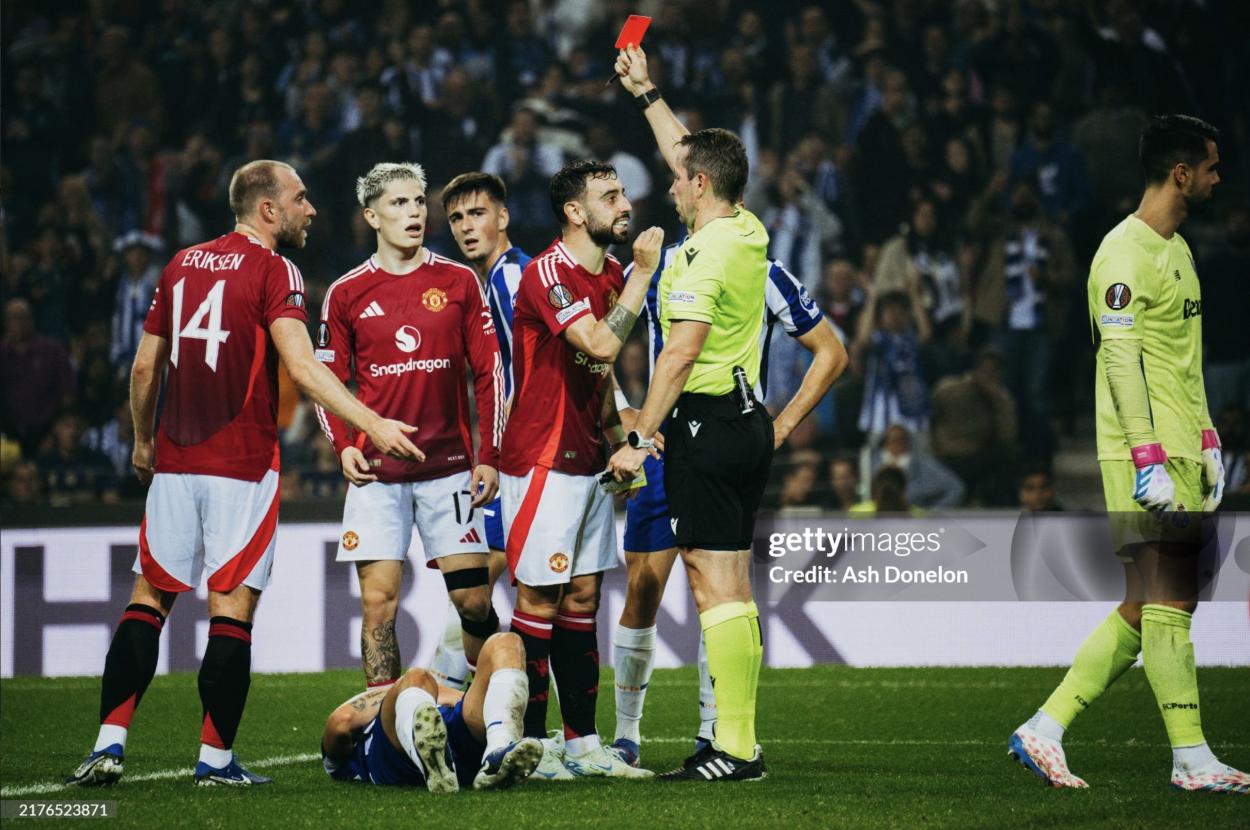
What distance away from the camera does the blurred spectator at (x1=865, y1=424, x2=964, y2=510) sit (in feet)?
39.3

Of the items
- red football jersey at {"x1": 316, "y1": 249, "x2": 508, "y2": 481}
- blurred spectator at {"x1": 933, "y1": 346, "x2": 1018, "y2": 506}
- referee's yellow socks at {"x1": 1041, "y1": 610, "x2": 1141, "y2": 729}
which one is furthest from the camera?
blurred spectator at {"x1": 933, "y1": 346, "x2": 1018, "y2": 506}

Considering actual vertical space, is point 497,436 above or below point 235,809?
above

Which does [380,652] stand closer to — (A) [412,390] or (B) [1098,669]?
(A) [412,390]

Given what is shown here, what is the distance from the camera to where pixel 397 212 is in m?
6.23

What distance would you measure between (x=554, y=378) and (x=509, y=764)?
1.58m

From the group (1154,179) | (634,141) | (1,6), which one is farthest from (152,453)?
(1,6)

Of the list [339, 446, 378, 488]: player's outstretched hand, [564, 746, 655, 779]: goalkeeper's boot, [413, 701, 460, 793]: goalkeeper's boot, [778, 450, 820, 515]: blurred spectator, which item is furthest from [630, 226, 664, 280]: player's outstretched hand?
[778, 450, 820, 515]: blurred spectator

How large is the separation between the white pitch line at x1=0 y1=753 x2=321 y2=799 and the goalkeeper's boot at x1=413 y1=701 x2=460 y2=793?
1178 millimetres

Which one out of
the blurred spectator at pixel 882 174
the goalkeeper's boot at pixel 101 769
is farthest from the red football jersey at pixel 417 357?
the blurred spectator at pixel 882 174

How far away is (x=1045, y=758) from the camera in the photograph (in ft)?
17.8

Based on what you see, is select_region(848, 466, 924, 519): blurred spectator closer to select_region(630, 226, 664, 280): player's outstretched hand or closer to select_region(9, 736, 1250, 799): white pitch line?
select_region(9, 736, 1250, 799): white pitch line

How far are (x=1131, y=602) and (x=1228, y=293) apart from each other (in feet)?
25.0

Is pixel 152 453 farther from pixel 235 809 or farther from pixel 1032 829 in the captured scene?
pixel 1032 829

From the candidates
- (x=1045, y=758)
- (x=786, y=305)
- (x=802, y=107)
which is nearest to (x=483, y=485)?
(x=786, y=305)
